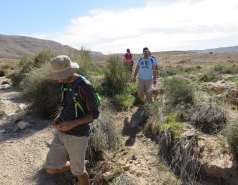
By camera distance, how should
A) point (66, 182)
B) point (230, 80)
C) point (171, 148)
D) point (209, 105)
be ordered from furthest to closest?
point (230, 80), point (209, 105), point (171, 148), point (66, 182)

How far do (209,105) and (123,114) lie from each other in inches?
90.7

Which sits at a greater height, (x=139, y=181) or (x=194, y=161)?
(x=194, y=161)

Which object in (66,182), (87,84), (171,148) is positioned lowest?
(66,182)

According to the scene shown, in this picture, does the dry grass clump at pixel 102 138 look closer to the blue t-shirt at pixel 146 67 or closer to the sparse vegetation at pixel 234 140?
the blue t-shirt at pixel 146 67

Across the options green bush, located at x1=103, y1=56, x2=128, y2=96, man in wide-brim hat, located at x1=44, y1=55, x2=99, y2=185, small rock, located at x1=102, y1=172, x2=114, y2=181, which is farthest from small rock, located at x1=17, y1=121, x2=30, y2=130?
man in wide-brim hat, located at x1=44, y1=55, x2=99, y2=185

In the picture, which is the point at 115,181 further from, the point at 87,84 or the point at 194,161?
the point at 87,84

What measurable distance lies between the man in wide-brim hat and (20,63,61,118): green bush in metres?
3.10

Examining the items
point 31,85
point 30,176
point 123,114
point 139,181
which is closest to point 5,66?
point 31,85

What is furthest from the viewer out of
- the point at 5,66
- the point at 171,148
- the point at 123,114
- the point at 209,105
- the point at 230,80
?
the point at 5,66

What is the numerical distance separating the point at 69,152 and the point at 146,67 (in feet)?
12.4

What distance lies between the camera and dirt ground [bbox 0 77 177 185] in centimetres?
383

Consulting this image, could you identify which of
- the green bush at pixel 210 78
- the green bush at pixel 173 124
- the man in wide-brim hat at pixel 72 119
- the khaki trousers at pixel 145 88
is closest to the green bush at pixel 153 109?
the green bush at pixel 173 124

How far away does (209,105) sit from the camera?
4.73 metres

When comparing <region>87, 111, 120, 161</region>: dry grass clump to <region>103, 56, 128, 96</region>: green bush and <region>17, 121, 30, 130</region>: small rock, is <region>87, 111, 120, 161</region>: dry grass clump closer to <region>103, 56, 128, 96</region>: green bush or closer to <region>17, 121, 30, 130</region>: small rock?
<region>17, 121, 30, 130</region>: small rock
